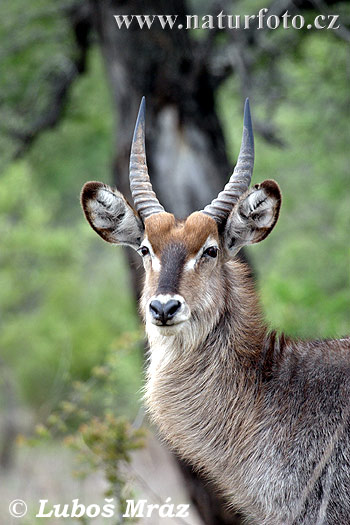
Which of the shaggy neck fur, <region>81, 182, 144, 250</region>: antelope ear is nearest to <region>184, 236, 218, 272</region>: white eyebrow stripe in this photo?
the shaggy neck fur

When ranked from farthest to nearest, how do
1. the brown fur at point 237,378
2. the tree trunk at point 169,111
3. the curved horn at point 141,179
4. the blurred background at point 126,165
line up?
the tree trunk at point 169,111 → the blurred background at point 126,165 → the curved horn at point 141,179 → the brown fur at point 237,378

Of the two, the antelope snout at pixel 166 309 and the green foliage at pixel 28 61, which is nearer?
the antelope snout at pixel 166 309

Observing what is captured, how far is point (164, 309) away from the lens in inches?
191

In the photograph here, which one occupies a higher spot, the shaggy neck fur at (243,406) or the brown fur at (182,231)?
the brown fur at (182,231)

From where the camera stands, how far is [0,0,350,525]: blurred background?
8102mm

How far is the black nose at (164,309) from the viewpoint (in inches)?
191

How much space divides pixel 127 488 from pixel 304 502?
2435 millimetres

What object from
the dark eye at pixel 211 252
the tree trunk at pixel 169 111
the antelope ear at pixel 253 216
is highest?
the tree trunk at pixel 169 111

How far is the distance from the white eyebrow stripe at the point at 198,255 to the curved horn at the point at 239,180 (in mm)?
214

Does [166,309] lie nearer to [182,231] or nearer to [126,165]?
[182,231]

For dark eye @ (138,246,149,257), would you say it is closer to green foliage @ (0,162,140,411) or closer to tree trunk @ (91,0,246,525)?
tree trunk @ (91,0,246,525)

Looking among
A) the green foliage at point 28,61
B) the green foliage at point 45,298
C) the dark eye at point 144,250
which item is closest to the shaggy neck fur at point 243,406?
the dark eye at point 144,250

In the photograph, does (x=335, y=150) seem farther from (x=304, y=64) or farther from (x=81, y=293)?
(x=81, y=293)

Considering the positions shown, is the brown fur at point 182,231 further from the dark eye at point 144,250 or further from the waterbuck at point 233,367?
the dark eye at point 144,250
